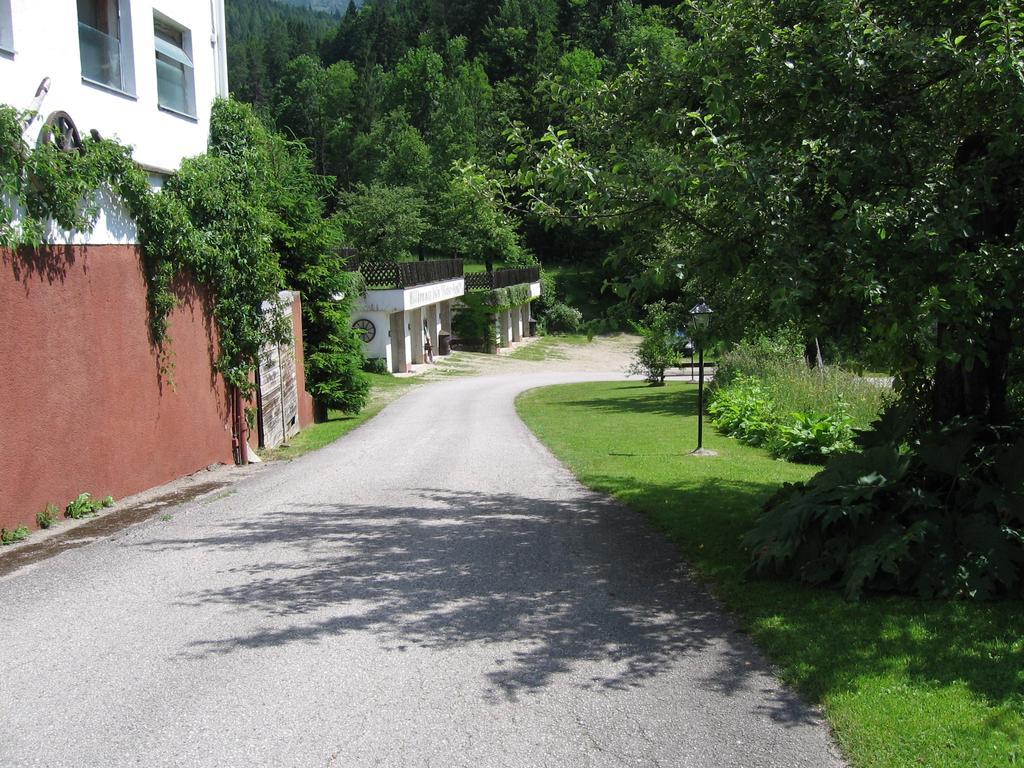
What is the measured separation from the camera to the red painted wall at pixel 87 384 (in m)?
9.13

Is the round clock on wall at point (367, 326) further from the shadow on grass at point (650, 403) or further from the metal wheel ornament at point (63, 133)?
the metal wheel ornament at point (63, 133)

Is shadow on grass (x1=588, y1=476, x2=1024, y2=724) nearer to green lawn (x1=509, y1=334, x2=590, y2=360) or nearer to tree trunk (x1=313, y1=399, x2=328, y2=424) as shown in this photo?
tree trunk (x1=313, y1=399, x2=328, y2=424)

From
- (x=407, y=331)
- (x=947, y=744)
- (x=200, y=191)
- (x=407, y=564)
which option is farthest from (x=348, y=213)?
(x=947, y=744)

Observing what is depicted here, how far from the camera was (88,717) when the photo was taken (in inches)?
189

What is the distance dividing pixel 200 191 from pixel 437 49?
101561 millimetres

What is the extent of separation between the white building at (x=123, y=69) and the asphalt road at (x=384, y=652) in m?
4.82

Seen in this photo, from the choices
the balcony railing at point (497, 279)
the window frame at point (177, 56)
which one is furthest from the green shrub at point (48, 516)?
the balcony railing at point (497, 279)

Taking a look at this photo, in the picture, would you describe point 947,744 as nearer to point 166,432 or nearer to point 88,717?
point 88,717

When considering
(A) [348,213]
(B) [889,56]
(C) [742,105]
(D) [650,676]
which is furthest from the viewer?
(A) [348,213]

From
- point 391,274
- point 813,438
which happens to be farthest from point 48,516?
point 391,274

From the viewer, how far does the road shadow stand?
18.5 ft

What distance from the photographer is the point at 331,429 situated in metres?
21.6

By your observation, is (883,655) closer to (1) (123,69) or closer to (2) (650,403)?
(1) (123,69)

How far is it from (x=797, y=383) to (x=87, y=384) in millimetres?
14342
